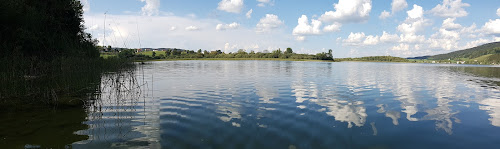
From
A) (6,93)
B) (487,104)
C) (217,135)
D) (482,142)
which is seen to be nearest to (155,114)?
(217,135)

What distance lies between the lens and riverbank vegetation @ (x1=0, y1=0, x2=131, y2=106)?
14.7m

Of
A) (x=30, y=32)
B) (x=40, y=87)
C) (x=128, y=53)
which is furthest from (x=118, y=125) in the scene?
(x=30, y=32)

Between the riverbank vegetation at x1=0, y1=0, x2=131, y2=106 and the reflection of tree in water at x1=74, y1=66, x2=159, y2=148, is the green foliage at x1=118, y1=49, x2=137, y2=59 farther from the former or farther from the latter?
the reflection of tree in water at x1=74, y1=66, x2=159, y2=148

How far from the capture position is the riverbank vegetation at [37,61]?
48.2 ft

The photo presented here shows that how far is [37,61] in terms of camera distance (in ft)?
71.9

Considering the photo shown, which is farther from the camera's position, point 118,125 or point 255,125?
point 255,125

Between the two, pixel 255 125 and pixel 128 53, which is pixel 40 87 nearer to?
pixel 128 53

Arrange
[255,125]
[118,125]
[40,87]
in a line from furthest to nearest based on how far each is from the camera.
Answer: [40,87], [255,125], [118,125]

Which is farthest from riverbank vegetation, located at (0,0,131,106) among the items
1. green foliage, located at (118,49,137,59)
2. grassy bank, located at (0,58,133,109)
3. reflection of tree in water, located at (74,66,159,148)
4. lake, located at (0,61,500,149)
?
lake, located at (0,61,500,149)

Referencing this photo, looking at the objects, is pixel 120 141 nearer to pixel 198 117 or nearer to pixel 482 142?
pixel 198 117

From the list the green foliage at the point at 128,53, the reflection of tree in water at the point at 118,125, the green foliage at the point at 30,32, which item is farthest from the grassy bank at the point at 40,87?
the green foliage at the point at 128,53

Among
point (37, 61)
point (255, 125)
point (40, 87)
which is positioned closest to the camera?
point (255, 125)

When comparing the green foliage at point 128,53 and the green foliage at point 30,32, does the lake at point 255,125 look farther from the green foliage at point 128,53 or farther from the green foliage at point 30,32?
the green foliage at point 30,32

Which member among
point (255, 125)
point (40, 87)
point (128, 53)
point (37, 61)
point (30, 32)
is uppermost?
point (30, 32)
